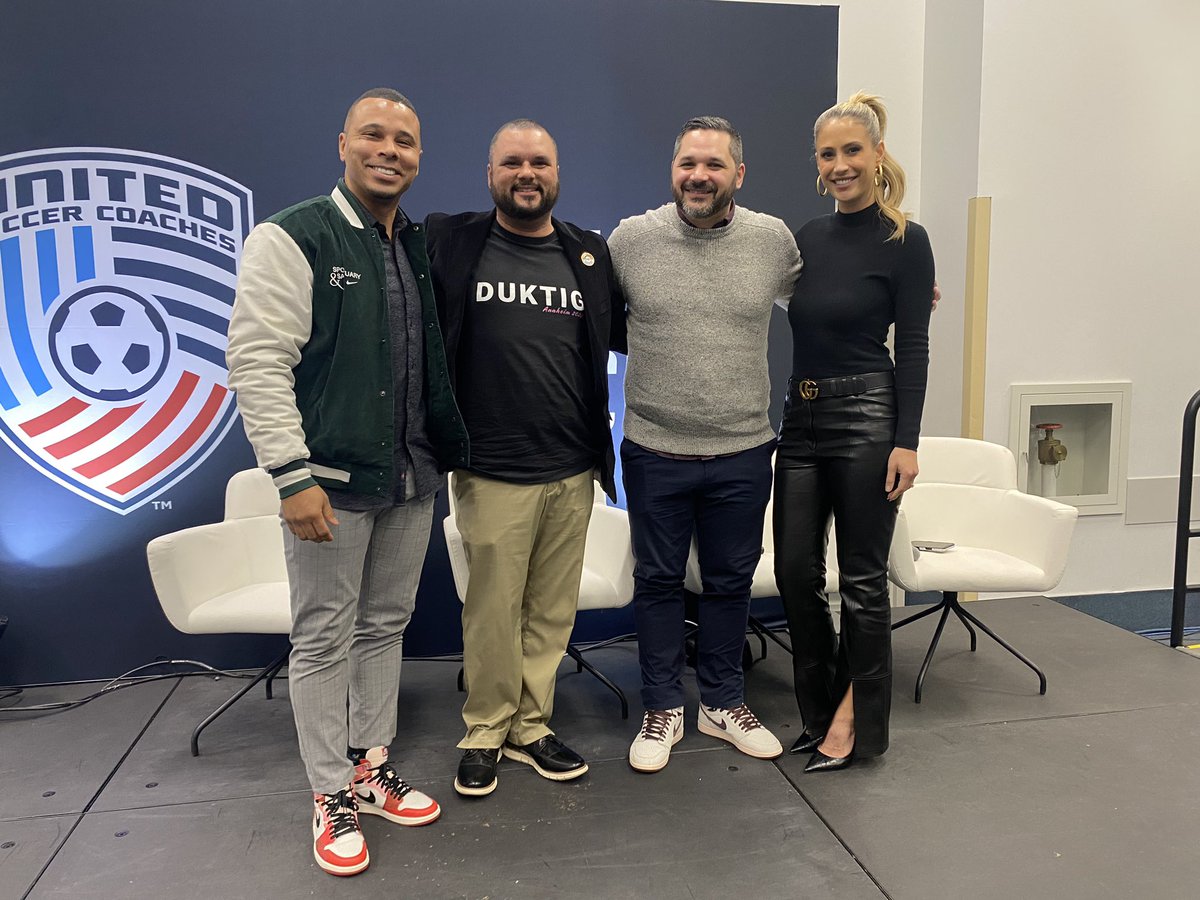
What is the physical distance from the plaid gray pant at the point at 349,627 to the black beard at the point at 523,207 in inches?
31.8

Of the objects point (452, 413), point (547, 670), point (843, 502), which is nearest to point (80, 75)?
point (452, 413)

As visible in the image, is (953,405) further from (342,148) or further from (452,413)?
(342,148)

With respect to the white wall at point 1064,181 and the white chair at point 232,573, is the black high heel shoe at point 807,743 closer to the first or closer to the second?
the white chair at point 232,573

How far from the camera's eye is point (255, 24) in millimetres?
3176

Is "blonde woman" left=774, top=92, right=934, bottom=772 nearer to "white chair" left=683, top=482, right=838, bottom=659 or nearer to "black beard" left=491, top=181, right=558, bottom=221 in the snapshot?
"white chair" left=683, top=482, right=838, bottom=659

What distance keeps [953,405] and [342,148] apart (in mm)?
3114

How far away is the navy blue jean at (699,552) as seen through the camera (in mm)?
2516

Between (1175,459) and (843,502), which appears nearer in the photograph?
(843,502)

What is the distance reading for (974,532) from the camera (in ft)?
11.2

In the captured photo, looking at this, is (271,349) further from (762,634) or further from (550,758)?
(762,634)

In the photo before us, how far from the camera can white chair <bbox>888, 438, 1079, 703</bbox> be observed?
3.03 metres

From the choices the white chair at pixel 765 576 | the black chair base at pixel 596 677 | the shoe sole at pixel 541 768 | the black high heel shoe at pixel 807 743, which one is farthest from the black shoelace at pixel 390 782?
the black high heel shoe at pixel 807 743

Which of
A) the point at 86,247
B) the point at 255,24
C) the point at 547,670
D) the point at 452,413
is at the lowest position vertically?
the point at 547,670

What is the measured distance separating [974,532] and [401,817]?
2422 mm
